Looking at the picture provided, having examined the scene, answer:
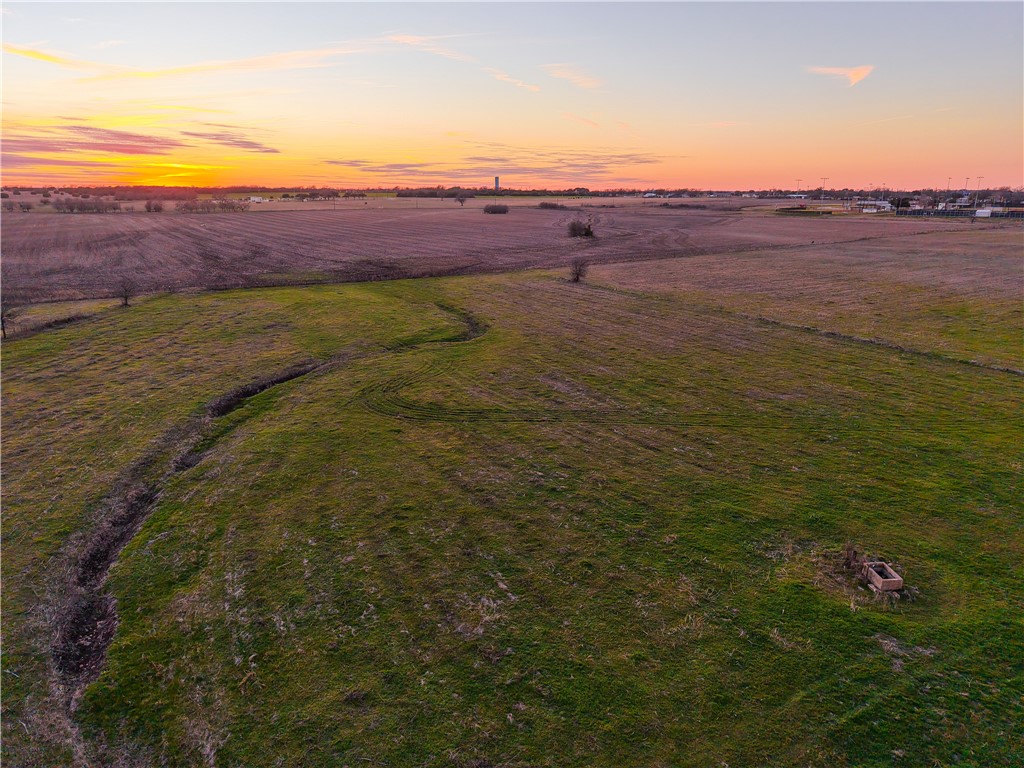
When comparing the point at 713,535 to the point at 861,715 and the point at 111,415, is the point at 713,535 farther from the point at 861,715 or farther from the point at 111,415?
the point at 111,415

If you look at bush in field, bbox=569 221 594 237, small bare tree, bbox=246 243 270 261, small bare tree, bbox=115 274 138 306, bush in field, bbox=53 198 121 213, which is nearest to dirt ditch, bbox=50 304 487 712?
small bare tree, bbox=115 274 138 306

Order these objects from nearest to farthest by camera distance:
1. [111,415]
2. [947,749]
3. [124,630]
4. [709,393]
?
[947,749], [124,630], [111,415], [709,393]

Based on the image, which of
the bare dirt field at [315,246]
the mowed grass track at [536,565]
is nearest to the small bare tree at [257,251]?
the bare dirt field at [315,246]

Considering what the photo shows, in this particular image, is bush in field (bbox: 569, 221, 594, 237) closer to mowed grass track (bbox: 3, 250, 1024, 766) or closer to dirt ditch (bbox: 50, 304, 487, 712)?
mowed grass track (bbox: 3, 250, 1024, 766)

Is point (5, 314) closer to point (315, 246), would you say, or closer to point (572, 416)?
point (572, 416)

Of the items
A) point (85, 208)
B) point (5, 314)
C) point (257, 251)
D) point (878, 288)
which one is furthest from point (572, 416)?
point (85, 208)

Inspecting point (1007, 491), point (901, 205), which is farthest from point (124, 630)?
point (901, 205)

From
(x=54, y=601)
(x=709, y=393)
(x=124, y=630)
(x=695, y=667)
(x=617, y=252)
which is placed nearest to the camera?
(x=695, y=667)
